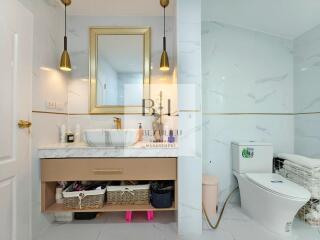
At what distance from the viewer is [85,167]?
1.69 meters

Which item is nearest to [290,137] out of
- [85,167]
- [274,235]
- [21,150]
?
[274,235]

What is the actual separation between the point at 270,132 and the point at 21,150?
2.58 metres

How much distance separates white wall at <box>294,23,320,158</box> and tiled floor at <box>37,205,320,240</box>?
87 cm

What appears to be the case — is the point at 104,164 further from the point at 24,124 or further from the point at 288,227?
the point at 288,227

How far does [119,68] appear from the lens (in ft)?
7.20

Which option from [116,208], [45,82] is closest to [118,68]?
[45,82]

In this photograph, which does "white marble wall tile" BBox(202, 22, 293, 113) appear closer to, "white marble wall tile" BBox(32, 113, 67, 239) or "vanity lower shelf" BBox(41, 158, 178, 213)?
"vanity lower shelf" BBox(41, 158, 178, 213)

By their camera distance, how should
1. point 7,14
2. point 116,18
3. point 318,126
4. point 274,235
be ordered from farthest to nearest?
point 116,18
point 318,126
point 274,235
point 7,14

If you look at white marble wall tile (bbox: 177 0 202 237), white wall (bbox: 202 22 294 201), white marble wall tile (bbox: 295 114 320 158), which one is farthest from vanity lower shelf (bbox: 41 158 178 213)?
white marble wall tile (bbox: 295 114 320 158)

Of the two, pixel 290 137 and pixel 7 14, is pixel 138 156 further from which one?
pixel 290 137

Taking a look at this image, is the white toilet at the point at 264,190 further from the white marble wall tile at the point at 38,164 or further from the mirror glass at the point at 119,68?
the white marble wall tile at the point at 38,164

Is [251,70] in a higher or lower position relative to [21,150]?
higher

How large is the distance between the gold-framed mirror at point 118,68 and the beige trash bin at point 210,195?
1.12m

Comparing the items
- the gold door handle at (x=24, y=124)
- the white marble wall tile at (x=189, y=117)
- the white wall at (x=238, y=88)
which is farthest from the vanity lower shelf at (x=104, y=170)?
the white wall at (x=238, y=88)
